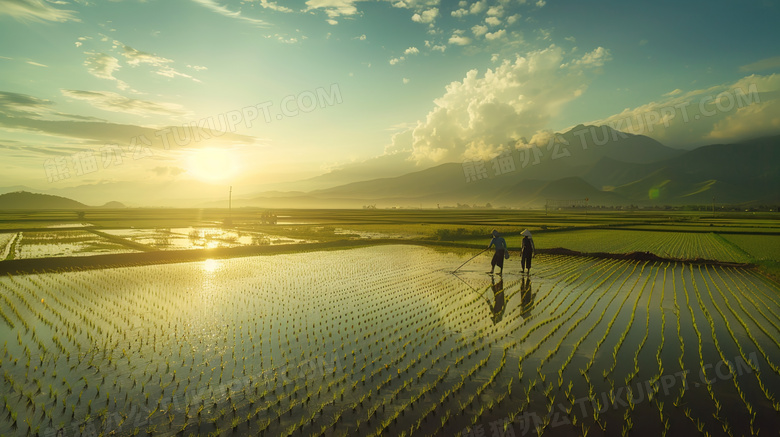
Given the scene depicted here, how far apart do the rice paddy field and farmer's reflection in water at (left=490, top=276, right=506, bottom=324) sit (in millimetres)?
98

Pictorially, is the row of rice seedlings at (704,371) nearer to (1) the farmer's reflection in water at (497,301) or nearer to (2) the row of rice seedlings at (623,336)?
(2) the row of rice seedlings at (623,336)

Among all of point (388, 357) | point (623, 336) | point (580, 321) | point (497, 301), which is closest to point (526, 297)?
point (497, 301)

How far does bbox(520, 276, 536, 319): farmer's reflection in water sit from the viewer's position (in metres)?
10.1

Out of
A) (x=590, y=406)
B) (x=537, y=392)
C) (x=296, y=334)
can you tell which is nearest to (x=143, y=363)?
(x=296, y=334)

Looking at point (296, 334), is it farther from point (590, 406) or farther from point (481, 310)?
point (590, 406)

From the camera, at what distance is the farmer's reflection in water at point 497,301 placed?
9641 millimetres

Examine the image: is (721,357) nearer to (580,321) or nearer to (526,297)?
(580,321)

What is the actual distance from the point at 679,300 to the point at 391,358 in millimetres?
10212

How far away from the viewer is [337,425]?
4.72m

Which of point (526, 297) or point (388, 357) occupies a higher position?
point (388, 357)

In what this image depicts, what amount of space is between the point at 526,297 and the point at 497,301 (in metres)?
1.26

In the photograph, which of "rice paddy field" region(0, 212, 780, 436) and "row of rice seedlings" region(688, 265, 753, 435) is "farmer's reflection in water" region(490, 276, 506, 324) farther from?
"row of rice seedlings" region(688, 265, 753, 435)

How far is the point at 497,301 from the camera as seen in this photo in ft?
37.0

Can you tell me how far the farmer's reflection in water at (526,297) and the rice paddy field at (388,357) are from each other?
12cm
